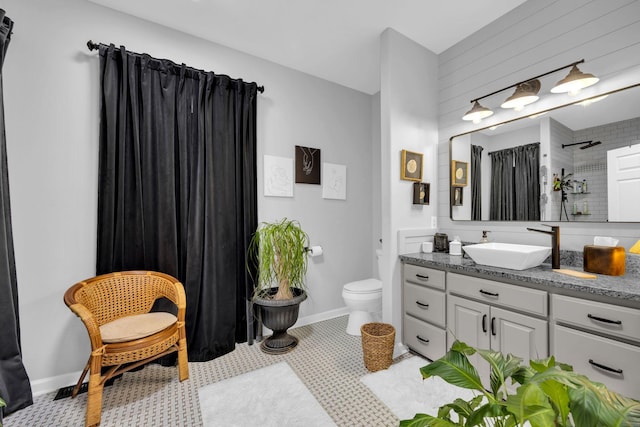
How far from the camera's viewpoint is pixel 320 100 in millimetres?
3045

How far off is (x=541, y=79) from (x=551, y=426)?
232cm

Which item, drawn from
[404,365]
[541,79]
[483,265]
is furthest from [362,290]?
[541,79]

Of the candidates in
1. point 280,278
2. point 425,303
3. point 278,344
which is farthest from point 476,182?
point 278,344

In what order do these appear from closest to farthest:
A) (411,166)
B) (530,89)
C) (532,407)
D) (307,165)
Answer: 1. (532,407)
2. (530,89)
3. (411,166)
4. (307,165)

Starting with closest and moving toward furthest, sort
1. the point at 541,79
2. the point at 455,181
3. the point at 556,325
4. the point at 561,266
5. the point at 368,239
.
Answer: the point at 556,325
the point at 561,266
the point at 541,79
the point at 455,181
the point at 368,239

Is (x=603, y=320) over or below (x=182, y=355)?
over

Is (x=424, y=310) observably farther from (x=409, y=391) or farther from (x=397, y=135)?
(x=397, y=135)

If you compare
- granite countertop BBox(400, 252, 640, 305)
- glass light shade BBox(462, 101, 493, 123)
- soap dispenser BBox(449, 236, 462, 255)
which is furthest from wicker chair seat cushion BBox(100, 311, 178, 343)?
glass light shade BBox(462, 101, 493, 123)

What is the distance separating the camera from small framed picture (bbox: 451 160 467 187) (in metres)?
2.42

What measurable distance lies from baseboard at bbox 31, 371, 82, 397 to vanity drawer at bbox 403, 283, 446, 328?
2.52m

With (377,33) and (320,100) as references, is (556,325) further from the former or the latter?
(320,100)

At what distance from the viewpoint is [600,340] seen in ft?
4.30

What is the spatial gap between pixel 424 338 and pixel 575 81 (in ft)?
6.70

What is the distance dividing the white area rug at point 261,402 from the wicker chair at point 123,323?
0.36 meters
